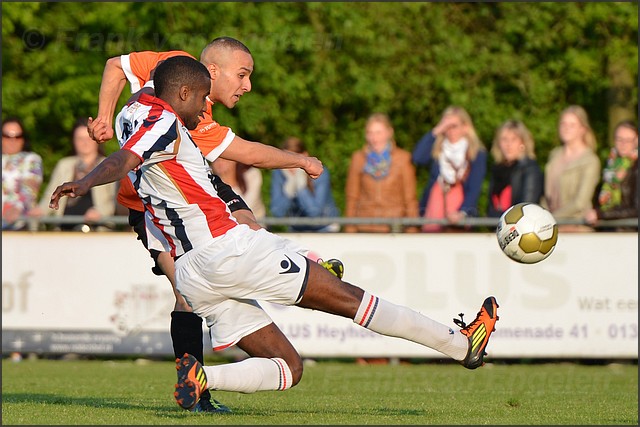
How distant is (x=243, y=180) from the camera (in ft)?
47.9

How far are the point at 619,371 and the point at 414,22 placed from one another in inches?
434

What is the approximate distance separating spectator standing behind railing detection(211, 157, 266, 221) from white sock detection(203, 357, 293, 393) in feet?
22.5

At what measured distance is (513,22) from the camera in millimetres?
22297

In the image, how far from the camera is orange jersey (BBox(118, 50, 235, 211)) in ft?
26.3

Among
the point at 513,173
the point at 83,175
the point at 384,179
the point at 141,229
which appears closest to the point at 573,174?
the point at 513,173

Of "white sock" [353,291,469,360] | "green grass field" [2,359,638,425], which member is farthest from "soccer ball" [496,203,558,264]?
"white sock" [353,291,469,360]

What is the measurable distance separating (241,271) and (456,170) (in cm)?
741

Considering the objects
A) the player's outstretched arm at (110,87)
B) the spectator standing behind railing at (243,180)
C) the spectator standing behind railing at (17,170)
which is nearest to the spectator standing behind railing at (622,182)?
the spectator standing behind railing at (243,180)

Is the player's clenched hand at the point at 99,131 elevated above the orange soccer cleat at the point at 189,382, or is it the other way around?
the player's clenched hand at the point at 99,131

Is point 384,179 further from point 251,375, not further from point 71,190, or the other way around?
point 71,190

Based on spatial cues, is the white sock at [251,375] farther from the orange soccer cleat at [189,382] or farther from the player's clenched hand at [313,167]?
the player's clenched hand at [313,167]

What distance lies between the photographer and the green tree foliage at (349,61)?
2066 centimetres

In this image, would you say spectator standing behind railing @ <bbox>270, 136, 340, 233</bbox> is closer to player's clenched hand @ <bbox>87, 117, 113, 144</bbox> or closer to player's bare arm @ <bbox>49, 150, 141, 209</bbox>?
player's clenched hand @ <bbox>87, 117, 113, 144</bbox>

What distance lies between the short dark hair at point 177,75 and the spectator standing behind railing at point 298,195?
7.43m
